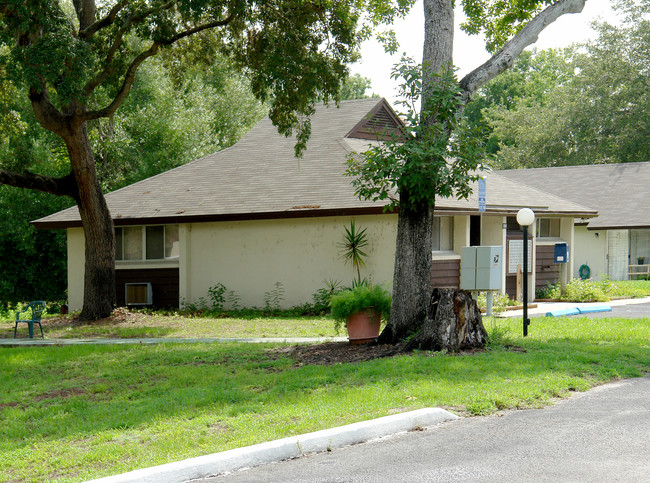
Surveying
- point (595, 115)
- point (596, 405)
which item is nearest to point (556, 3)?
point (596, 405)

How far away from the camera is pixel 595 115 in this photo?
155 feet

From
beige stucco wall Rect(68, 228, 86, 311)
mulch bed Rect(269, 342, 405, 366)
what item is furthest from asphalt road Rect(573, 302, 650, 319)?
beige stucco wall Rect(68, 228, 86, 311)

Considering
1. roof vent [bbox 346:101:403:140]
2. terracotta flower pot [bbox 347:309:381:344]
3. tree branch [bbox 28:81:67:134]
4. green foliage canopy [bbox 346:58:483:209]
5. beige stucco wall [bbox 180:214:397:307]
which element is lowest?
terracotta flower pot [bbox 347:309:381:344]

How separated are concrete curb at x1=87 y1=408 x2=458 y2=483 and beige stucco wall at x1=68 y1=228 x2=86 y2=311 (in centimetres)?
1821

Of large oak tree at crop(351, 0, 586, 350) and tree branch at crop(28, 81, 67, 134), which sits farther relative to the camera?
tree branch at crop(28, 81, 67, 134)

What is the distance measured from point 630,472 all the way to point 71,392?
6.91 meters

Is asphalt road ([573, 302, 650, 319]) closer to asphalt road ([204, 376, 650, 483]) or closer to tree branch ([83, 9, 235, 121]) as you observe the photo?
asphalt road ([204, 376, 650, 483])

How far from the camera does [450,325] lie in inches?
432

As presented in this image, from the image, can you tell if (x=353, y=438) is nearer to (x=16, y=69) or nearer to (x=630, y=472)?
(x=630, y=472)

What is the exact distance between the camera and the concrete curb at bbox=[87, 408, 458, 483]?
5797 millimetres

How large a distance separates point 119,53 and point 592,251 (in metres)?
21.7

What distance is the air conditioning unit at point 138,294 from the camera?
22500mm

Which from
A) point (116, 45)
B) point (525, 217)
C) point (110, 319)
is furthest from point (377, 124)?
point (525, 217)

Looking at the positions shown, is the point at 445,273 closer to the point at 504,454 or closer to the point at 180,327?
the point at 180,327
